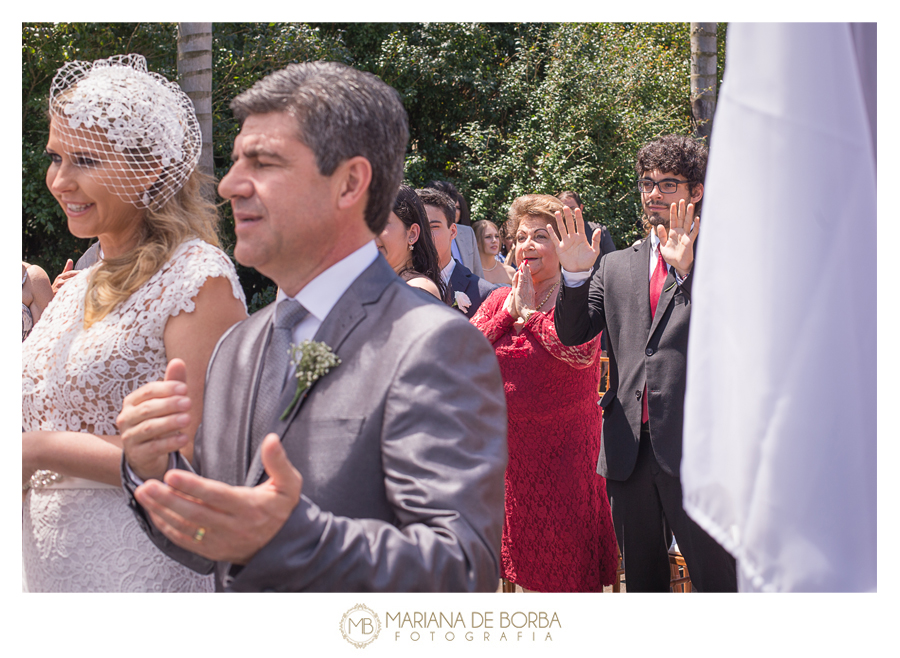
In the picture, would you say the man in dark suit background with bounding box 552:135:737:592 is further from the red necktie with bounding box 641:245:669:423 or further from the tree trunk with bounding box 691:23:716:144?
the tree trunk with bounding box 691:23:716:144

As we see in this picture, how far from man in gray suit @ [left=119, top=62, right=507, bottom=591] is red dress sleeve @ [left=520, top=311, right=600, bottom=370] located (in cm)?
190

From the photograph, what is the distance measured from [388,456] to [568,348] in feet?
6.98

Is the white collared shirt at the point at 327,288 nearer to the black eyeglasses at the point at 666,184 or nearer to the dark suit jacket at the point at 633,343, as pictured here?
the dark suit jacket at the point at 633,343

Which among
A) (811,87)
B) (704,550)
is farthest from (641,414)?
(811,87)

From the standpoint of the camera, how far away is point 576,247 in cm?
303

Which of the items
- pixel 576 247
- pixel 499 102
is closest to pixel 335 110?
pixel 576 247

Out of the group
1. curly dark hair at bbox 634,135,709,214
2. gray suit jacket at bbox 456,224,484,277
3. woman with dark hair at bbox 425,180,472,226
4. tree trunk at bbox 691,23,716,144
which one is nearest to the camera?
curly dark hair at bbox 634,135,709,214

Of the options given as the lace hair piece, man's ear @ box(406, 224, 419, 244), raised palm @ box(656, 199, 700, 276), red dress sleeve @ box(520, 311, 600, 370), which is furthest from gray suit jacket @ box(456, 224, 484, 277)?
the lace hair piece

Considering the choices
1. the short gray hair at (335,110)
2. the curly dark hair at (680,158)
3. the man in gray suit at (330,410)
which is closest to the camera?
the man in gray suit at (330,410)

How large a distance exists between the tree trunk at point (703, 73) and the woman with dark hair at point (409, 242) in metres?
2.88

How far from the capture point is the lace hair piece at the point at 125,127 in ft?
6.42

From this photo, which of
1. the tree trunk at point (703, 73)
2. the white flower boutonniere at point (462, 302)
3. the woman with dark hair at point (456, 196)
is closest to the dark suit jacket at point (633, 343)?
the white flower boutonniere at point (462, 302)

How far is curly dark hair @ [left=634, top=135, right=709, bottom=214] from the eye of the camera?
3.36m
